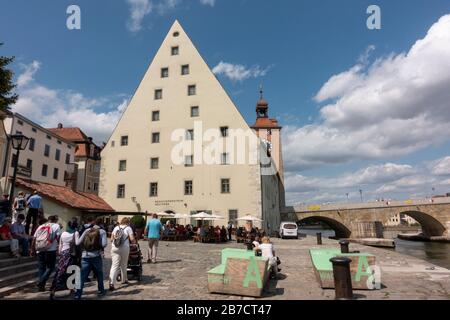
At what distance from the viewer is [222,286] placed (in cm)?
700

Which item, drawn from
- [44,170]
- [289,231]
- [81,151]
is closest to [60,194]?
[289,231]

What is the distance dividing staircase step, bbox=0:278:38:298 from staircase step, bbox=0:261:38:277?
1.31 ft

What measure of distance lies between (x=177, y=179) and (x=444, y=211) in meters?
41.5

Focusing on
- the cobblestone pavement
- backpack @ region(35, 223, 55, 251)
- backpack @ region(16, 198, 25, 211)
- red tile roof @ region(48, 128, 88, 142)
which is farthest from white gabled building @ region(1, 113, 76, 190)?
backpack @ region(35, 223, 55, 251)

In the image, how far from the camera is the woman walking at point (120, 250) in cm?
754

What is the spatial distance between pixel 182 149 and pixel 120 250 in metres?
23.0

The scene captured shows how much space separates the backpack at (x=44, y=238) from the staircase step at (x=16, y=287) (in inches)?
44.2

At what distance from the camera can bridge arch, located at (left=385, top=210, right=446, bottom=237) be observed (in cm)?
4838

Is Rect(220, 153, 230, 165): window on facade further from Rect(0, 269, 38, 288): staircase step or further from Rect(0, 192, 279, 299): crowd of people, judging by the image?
Rect(0, 269, 38, 288): staircase step

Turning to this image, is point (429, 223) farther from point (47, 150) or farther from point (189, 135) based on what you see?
point (47, 150)

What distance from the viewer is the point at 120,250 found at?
25.4 feet
